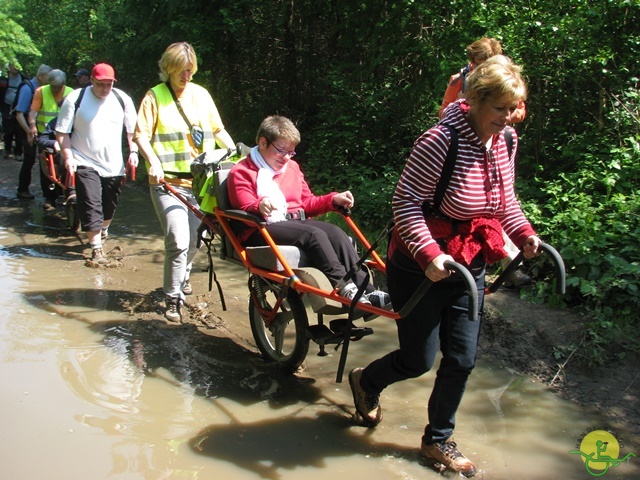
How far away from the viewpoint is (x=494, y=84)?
3.05 metres

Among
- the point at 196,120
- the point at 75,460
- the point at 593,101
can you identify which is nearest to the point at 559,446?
the point at 75,460

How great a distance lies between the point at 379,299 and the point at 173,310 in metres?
2.32

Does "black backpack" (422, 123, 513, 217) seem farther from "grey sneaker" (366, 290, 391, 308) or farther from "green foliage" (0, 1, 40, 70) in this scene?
"green foliage" (0, 1, 40, 70)

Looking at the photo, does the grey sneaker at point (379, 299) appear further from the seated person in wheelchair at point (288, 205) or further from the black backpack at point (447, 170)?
the black backpack at point (447, 170)

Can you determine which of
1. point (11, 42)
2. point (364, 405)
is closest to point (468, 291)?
point (364, 405)

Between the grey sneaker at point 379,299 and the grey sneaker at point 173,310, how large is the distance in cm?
220

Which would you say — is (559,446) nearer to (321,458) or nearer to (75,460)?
(321,458)

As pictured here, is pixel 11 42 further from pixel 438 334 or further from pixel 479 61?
pixel 438 334

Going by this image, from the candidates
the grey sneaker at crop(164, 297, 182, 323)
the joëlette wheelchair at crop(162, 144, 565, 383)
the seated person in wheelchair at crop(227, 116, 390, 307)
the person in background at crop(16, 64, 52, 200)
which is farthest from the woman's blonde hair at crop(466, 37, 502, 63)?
the person in background at crop(16, 64, 52, 200)

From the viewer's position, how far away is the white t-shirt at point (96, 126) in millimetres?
7035

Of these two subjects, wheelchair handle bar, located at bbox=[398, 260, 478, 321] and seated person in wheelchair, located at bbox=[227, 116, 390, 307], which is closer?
wheelchair handle bar, located at bbox=[398, 260, 478, 321]

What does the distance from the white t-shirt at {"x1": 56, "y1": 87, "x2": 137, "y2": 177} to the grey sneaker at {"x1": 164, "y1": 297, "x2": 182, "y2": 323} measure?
2302 mm

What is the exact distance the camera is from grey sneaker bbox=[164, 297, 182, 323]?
5.63 metres

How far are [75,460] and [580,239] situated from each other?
4.17 meters
